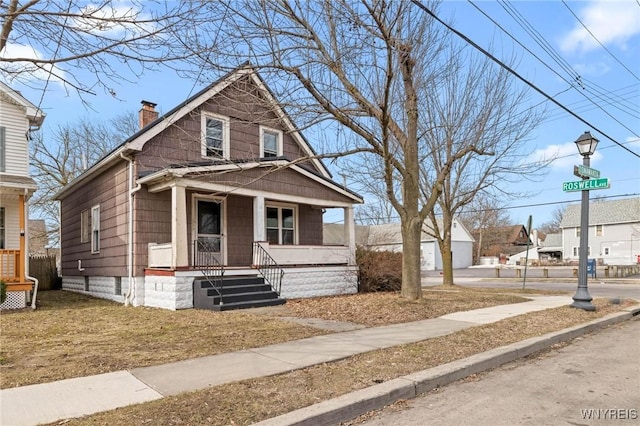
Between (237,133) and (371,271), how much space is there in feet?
22.0

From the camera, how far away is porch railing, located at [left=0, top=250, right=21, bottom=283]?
39.2 feet

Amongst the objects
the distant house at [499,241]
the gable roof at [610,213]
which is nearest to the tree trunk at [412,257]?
the gable roof at [610,213]

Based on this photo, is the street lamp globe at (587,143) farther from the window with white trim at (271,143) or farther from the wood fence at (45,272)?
the wood fence at (45,272)

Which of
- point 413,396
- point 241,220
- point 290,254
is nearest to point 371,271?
point 290,254

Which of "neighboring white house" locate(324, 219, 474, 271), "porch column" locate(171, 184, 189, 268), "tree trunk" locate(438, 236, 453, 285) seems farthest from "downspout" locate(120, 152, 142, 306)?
"neighboring white house" locate(324, 219, 474, 271)

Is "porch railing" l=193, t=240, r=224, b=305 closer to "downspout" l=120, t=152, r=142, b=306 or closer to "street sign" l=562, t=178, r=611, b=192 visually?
"downspout" l=120, t=152, r=142, b=306

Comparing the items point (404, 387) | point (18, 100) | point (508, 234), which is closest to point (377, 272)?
point (404, 387)

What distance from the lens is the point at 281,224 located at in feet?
53.7

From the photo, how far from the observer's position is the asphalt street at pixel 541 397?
414 centimetres

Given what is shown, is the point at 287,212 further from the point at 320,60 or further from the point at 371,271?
the point at 320,60

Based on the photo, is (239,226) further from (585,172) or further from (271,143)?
(585,172)

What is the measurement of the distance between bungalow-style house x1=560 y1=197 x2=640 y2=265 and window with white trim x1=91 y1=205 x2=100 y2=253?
49.8 metres

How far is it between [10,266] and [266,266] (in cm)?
724

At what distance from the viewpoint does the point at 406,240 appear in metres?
11.2
